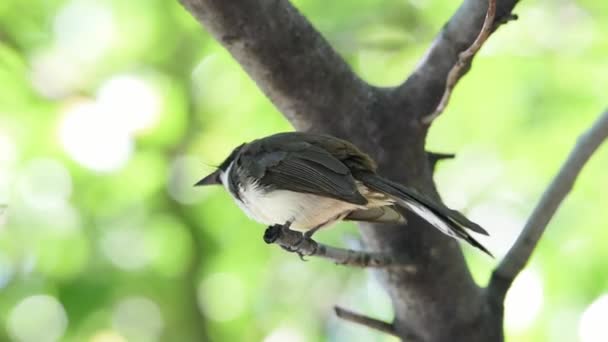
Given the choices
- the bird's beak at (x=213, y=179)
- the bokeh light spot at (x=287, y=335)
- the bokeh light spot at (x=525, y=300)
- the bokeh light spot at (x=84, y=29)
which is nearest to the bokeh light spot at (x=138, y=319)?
the bokeh light spot at (x=287, y=335)

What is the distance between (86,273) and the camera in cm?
318

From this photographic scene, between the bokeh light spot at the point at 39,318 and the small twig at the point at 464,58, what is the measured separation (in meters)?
2.02

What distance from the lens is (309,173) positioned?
164 cm

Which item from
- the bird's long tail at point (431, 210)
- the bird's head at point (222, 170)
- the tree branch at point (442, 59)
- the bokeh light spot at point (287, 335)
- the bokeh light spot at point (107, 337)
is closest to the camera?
the bird's long tail at point (431, 210)

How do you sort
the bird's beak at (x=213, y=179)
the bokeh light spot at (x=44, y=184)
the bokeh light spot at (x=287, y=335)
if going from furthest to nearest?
the bokeh light spot at (x=287, y=335) → the bokeh light spot at (x=44, y=184) → the bird's beak at (x=213, y=179)

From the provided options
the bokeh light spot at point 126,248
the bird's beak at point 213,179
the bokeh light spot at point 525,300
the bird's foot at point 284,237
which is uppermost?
the bird's foot at point 284,237

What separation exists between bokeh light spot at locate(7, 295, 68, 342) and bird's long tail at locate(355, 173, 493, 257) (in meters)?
1.96

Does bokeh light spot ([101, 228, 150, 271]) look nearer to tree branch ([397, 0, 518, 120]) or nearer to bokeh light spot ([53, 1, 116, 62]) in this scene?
bokeh light spot ([53, 1, 116, 62])

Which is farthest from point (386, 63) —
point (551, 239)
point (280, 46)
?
point (280, 46)

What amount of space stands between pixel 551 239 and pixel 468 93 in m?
0.72

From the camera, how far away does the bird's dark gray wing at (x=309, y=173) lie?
1574mm

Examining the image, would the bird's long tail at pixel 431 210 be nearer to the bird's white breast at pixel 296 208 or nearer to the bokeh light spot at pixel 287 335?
the bird's white breast at pixel 296 208

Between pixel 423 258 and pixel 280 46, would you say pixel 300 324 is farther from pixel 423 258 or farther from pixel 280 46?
pixel 280 46

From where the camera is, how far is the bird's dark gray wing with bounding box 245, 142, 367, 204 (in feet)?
5.16
